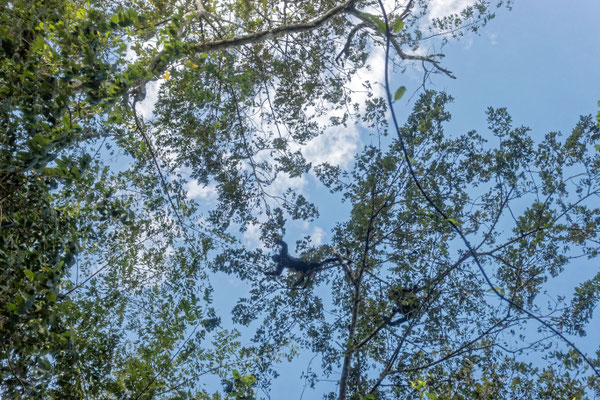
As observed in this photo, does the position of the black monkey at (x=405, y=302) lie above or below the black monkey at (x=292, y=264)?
below

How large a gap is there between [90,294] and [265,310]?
3517mm

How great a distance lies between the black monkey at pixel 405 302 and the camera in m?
6.86

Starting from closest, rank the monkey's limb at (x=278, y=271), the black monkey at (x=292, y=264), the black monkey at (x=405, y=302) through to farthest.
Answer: the black monkey at (x=405, y=302)
the black monkey at (x=292, y=264)
the monkey's limb at (x=278, y=271)

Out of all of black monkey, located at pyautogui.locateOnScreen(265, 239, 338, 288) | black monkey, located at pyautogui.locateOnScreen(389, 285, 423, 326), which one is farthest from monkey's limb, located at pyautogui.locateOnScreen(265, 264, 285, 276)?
black monkey, located at pyautogui.locateOnScreen(389, 285, 423, 326)

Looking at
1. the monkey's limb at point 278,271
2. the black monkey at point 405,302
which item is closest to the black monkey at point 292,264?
the monkey's limb at point 278,271

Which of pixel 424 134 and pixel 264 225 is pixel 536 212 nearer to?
pixel 424 134

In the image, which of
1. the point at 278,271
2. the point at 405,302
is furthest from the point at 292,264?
the point at 405,302

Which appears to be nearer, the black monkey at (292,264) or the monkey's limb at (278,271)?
the black monkey at (292,264)

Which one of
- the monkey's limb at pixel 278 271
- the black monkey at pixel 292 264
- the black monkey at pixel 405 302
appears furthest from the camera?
the monkey's limb at pixel 278 271

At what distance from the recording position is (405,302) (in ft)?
22.5

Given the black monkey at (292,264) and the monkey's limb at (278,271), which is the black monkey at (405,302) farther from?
the monkey's limb at (278,271)

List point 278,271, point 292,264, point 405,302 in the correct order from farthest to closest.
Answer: point 278,271 → point 292,264 → point 405,302

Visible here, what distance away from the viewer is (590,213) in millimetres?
7398

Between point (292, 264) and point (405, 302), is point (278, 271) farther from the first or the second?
point (405, 302)
